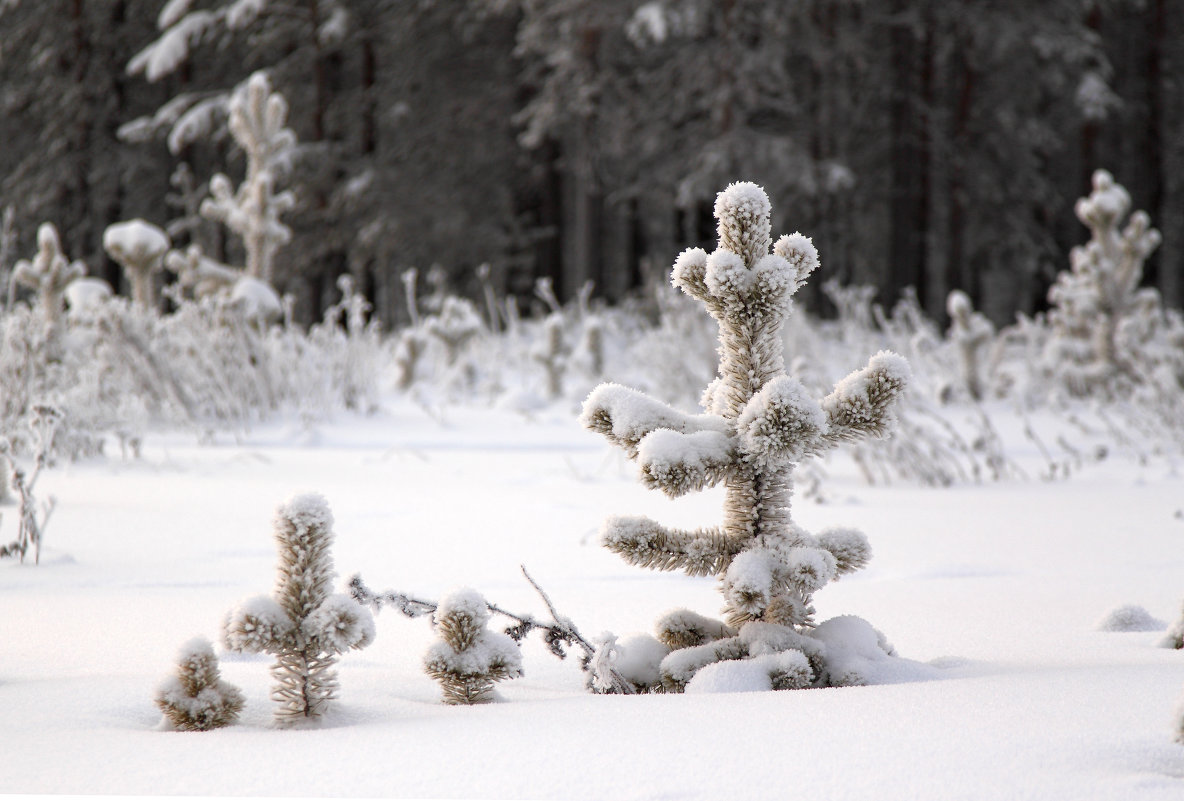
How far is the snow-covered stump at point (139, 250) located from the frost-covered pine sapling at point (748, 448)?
6945mm

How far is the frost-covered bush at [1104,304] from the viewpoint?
7.71m

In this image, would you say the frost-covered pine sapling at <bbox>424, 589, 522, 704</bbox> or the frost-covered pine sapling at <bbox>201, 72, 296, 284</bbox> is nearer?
the frost-covered pine sapling at <bbox>424, 589, 522, 704</bbox>

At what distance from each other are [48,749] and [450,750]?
457mm

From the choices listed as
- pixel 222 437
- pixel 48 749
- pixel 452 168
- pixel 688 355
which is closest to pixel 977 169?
pixel 452 168

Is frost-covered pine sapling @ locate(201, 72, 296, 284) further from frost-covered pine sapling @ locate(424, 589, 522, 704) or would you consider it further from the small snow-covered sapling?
the small snow-covered sapling

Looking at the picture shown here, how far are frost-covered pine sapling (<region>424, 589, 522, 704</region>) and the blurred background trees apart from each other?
503 inches

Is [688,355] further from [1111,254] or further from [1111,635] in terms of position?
[1111,635]

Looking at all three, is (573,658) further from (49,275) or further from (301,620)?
(49,275)

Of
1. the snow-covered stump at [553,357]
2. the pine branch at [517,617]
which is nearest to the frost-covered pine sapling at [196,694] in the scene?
the pine branch at [517,617]

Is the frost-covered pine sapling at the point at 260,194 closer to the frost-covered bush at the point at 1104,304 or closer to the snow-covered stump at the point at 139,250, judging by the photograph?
the snow-covered stump at the point at 139,250

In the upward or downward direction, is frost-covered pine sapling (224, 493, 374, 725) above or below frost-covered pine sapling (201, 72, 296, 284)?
below

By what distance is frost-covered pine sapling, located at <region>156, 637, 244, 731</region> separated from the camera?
125cm

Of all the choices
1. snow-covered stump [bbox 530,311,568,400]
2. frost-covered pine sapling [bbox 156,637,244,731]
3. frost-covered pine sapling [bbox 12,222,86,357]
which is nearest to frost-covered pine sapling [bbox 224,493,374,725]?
frost-covered pine sapling [bbox 156,637,244,731]

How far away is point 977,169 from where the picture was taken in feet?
59.7
